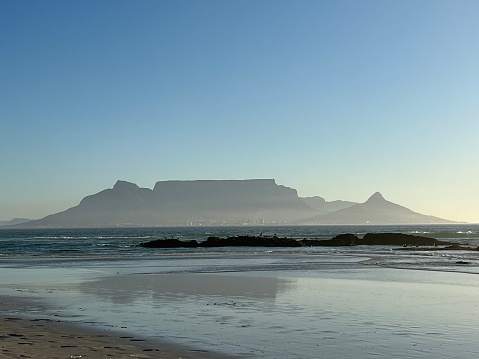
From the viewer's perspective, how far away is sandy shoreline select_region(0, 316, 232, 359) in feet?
35.9

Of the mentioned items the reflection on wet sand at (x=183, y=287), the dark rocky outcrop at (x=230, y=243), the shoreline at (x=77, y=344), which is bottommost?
the shoreline at (x=77, y=344)

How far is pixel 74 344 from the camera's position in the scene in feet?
39.3

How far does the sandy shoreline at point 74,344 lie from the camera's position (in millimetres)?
10930

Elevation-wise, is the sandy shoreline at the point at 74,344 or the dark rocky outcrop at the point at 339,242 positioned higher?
the dark rocky outcrop at the point at 339,242

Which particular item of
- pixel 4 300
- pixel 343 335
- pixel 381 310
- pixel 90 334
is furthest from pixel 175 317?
pixel 4 300

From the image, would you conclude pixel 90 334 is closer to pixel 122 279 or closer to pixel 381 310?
pixel 381 310

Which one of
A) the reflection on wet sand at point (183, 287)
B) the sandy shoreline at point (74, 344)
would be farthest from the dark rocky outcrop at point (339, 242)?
the sandy shoreline at point (74, 344)

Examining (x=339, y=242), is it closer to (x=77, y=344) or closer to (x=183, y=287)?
(x=183, y=287)

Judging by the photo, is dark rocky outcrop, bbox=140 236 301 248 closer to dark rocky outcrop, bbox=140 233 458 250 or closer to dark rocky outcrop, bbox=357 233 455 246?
dark rocky outcrop, bbox=140 233 458 250

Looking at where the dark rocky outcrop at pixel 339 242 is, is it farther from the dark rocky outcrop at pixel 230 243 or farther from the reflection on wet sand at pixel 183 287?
the reflection on wet sand at pixel 183 287

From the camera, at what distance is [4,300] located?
65.1 ft

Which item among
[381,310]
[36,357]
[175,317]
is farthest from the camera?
[381,310]

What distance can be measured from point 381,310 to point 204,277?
1372 cm

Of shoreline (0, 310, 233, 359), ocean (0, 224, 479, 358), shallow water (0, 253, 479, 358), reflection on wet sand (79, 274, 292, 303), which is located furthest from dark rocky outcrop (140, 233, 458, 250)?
shoreline (0, 310, 233, 359)
